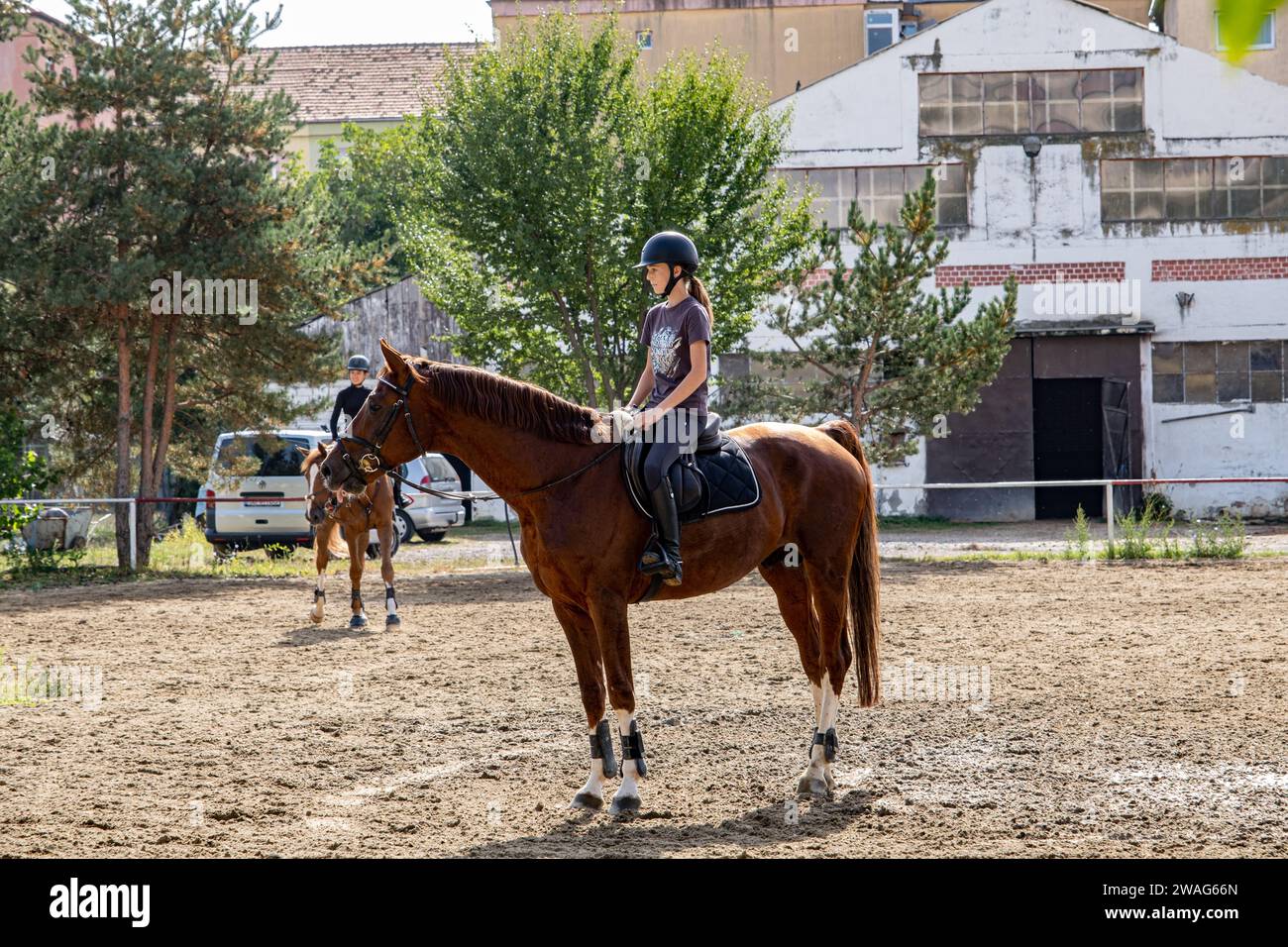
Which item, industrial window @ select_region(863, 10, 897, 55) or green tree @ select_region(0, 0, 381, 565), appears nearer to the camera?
green tree @ select_region(0, 0, 381, 565)

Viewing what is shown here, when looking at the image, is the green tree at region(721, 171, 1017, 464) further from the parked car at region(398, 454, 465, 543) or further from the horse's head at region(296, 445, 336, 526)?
the horse's head at region(296, 445, 336, 526)

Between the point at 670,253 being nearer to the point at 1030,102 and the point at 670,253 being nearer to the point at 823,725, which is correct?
the point at 823,725

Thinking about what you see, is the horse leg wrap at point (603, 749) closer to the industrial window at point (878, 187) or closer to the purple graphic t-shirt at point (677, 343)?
the purple graphic t-shirt at point (677, 343)

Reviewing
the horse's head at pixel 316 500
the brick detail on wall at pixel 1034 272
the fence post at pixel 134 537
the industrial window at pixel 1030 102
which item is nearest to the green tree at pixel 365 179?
the industrial window at pixel 1030 102

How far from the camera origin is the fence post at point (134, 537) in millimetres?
18047

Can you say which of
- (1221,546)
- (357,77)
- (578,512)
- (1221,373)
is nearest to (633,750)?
(578,512)

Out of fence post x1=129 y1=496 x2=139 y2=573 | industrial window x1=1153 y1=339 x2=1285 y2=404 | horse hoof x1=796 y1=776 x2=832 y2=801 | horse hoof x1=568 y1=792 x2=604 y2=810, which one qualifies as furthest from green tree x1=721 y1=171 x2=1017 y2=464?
horse hoof x1=568 y1=792 x2=604 y2=810

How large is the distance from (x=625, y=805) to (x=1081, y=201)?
24.9 m

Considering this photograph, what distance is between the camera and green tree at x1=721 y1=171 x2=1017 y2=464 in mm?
20078

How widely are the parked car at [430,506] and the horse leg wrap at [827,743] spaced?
16.4m

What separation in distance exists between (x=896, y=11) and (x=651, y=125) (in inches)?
913

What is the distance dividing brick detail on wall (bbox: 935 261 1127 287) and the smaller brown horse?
17.9 meters
